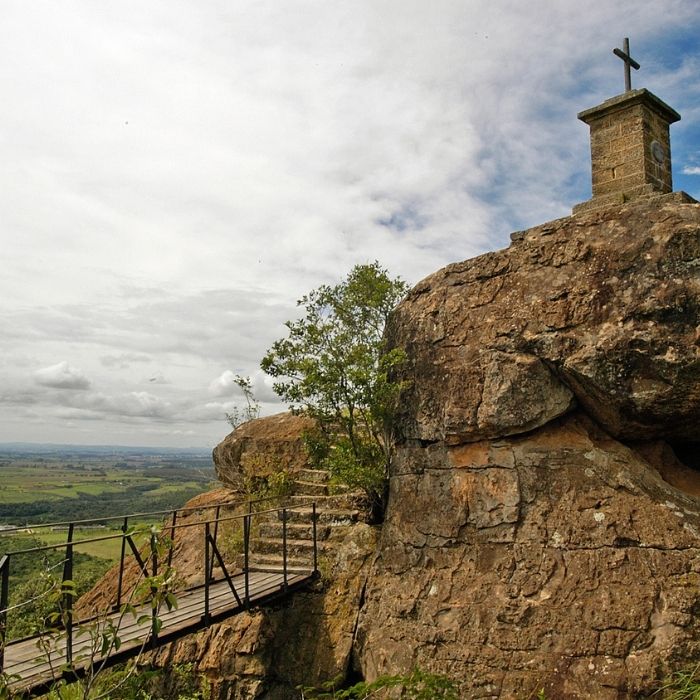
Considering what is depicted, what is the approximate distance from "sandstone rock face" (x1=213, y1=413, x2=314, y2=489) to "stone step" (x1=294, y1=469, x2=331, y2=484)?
0.38 m

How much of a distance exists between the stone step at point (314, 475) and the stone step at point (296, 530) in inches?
64.8

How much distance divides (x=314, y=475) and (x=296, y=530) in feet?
6.56

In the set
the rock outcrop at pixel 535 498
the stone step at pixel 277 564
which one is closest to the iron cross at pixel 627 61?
the rock outcrop at pixel 535 498

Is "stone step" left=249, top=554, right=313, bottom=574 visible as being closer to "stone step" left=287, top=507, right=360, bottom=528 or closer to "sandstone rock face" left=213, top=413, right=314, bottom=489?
"stone step" left=287, top=507, right=360, bottom=528

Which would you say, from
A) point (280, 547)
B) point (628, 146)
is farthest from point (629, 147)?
point (280, 547)

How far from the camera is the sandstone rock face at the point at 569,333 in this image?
797 cm

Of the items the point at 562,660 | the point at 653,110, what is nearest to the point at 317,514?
the point at 562,660

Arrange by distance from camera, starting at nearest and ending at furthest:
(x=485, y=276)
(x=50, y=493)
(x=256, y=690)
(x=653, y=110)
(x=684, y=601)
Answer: (x=684, y=601) → (x=256, y=690) → (x=485, y=276) → (x=653, y=110) → (x=50, y=493)

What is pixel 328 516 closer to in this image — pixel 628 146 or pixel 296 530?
pixel 296 530

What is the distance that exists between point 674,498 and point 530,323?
3129 millimetres

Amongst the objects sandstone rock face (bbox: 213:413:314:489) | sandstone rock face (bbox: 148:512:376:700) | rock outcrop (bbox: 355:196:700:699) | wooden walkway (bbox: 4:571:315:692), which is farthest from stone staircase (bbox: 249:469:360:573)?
sandstone rock face (bbox: 213:413:314:489)

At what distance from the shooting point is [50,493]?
84.0 m

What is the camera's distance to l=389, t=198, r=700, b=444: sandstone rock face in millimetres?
7969

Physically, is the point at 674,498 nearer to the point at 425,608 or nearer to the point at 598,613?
the point at 598,613
